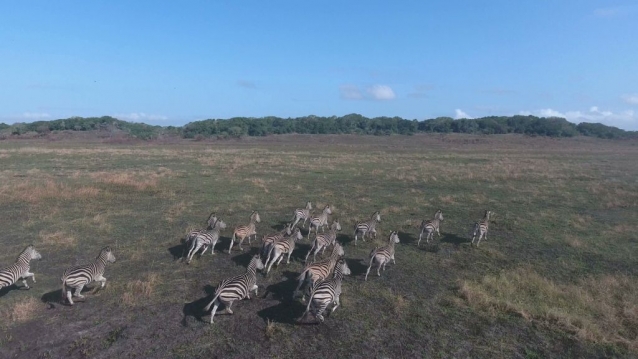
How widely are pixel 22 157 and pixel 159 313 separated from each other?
45055 millimetres

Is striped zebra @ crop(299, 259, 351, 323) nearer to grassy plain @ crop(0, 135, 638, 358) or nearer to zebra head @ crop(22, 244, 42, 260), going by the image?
grassy plain @ crop(0, 135, 638, 358)

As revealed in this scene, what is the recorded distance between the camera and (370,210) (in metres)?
21.1

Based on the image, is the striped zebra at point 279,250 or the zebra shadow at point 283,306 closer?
the zebra shadow at point 283,306

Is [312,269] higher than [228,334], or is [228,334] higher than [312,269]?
[312,269]

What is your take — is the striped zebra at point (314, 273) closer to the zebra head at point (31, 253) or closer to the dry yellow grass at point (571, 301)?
the dry yellow grass at point (571, 301)

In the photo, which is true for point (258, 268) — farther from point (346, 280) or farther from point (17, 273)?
point (17, 273)

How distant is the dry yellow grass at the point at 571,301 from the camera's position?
9.16m

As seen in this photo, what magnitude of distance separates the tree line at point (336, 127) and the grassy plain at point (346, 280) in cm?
8433

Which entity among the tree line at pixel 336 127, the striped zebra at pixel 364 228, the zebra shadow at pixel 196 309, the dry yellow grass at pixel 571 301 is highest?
the tree line at pixel 336 127

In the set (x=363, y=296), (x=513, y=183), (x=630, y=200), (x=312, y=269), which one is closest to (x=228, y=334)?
(x=312, y=269)

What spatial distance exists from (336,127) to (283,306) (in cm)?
11721

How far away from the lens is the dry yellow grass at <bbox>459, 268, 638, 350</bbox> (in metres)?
9.16

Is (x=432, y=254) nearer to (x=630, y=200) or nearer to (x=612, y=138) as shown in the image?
(x=630, y=200)

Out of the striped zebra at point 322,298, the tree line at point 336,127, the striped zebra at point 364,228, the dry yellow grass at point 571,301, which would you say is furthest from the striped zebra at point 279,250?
the tree line at point 336,127
